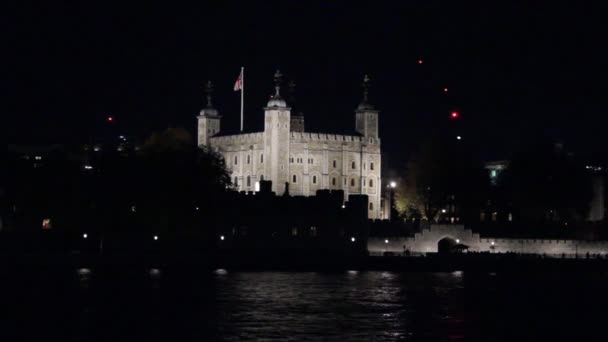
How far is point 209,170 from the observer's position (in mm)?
118000

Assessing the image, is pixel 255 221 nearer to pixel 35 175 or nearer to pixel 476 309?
pixel 35 175

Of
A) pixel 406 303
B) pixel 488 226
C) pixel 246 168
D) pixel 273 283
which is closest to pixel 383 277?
pixel 273 283

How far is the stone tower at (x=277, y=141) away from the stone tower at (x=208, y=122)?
1152 cm

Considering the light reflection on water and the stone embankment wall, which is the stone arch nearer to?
the stone embankment wall

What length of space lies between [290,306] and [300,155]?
80.2m

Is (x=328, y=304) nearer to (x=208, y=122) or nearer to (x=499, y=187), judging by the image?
(x=499, y=187)

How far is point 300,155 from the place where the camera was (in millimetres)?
156375

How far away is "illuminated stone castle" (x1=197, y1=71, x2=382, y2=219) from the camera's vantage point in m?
154

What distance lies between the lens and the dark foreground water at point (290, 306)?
6675 cm

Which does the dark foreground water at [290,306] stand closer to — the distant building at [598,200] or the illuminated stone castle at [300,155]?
the distant building at [598,200]

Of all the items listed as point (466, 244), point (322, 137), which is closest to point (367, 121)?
point (322, 137)

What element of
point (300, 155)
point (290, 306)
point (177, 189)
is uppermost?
point (300, 155)

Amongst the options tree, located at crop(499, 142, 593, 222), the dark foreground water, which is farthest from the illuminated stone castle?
the dark foreground water

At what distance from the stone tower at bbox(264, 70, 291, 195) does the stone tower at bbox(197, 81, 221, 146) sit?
11.5 meters
